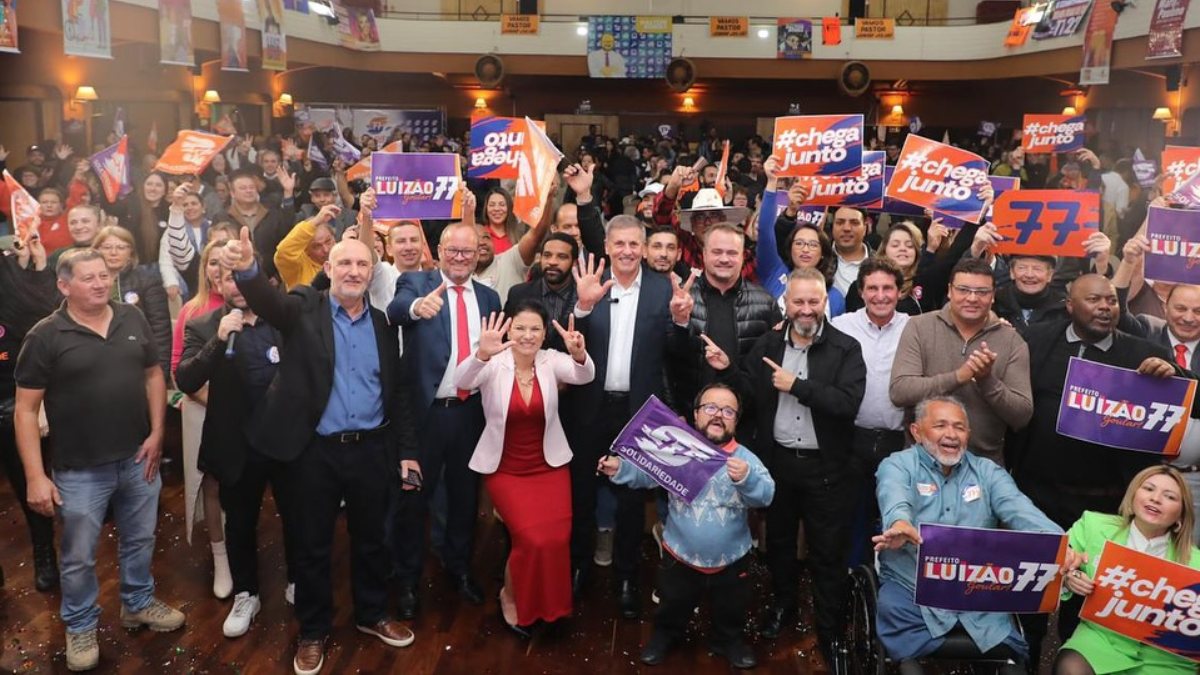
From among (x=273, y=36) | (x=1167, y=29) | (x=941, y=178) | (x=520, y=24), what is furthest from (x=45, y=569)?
(x=520, y=24)

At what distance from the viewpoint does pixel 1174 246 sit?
4.15 m

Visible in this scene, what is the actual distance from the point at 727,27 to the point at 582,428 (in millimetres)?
16599

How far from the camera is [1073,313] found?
3799 mm

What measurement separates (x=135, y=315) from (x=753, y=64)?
17.2 metres

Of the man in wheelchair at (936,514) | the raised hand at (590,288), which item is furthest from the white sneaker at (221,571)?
the man in wheelchair at (936,514)

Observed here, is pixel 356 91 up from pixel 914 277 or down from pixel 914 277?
up

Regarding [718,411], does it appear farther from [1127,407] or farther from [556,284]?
[1127,407]

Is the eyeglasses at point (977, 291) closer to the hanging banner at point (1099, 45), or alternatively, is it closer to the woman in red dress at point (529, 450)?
the woman in red dress at point (529, 450)

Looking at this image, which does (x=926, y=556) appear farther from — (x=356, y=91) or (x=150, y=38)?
(x=356, y=91)

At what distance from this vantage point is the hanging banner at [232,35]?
1248 cm

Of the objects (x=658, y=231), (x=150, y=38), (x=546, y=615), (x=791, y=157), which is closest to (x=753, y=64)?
(x=150, y=38)

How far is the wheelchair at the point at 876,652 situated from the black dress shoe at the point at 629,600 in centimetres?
97

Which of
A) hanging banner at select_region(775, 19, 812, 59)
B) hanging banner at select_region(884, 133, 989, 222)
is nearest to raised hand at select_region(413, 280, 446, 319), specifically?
hanging banner at select_region(884, 133, 989, 222)

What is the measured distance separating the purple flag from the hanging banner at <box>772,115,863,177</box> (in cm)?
170
